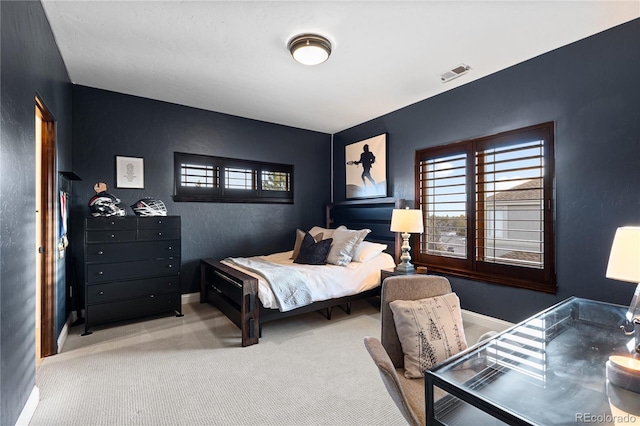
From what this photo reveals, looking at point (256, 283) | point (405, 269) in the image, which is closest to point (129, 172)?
point (256, 283)

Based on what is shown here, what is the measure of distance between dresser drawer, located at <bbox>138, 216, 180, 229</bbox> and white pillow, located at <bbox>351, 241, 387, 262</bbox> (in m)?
2.22

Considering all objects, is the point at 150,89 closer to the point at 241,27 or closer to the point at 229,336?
the point at 241,27

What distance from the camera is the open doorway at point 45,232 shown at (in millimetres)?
2484

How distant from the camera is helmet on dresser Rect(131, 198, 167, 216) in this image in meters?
3.48

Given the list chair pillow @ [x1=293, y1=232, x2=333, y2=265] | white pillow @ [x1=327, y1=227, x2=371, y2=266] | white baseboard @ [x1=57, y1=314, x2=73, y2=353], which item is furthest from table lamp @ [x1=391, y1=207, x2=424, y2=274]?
white baseboard @ [x1=57, y1=314, x2=73, y2=353]

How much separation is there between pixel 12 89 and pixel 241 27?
151 centimetres

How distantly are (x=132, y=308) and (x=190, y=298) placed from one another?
0.91 m

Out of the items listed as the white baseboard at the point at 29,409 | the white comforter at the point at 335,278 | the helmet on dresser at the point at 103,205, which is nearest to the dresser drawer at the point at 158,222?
the helmet on dresser at the point at 103,205

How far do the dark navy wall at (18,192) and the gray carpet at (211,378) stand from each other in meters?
0.42

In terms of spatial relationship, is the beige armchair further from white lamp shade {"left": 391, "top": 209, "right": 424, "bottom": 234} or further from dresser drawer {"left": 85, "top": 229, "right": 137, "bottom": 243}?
dresser drawer {"left": 85, "top": 229, "right": 137, "bottom": 243}

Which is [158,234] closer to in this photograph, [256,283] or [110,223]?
[110,223]

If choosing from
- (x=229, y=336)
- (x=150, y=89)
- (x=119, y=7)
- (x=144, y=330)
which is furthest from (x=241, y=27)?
(x=144, y=330)

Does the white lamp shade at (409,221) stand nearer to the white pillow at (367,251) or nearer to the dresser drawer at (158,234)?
the white pillow at (367,251)

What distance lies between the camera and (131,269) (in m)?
3.31
